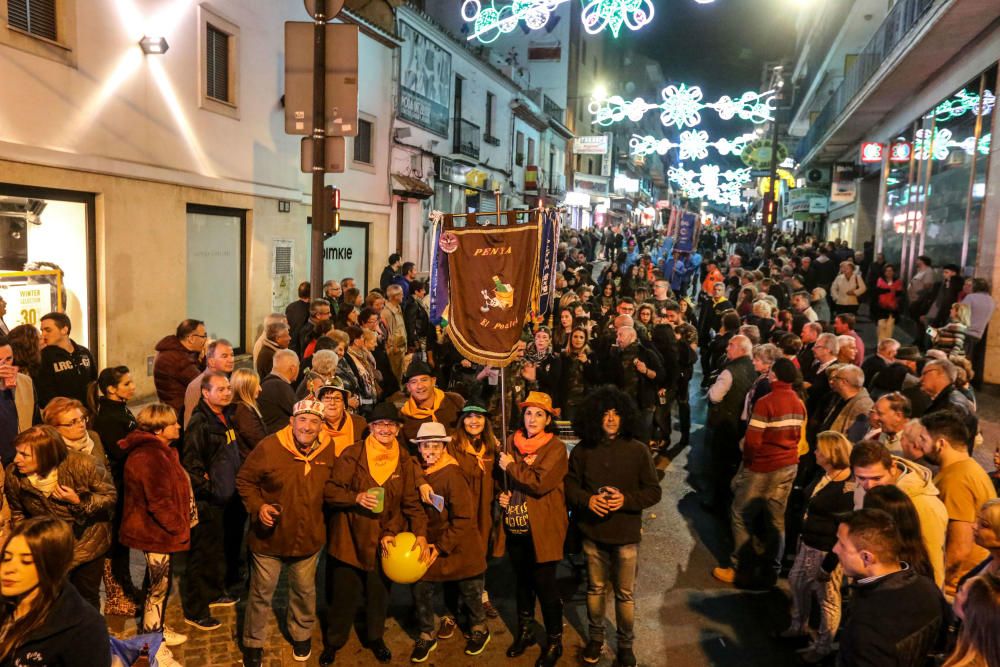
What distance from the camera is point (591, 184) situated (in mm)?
52469

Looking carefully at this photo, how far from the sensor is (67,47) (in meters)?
9.69

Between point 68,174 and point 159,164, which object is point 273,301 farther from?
point 68,174

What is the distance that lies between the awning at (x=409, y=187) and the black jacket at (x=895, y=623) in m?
18.8

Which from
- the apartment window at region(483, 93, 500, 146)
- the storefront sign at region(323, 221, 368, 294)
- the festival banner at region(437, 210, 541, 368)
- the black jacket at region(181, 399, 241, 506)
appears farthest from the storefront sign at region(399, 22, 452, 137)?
the black jacket at region(181, 399, 241, 506)

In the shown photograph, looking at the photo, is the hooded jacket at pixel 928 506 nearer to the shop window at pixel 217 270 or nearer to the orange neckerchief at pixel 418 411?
the orange neckerchief at pixel 418 411

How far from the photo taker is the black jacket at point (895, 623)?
3.02 meters

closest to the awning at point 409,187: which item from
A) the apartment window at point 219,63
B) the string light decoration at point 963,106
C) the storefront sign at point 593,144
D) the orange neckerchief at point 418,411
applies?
the apartment window at point 219,63

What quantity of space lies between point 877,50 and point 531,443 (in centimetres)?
1809

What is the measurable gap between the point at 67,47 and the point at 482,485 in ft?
27.4

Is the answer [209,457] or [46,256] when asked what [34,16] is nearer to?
[46,256]

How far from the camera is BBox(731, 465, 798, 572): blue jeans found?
6273mm

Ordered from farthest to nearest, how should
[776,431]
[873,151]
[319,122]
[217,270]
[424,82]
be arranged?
[873,151] → [424,82] → [217,270] → [319,122] → [776,431]

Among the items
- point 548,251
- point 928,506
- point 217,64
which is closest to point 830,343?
point 548,251

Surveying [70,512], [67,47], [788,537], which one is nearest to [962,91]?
[788,537]
